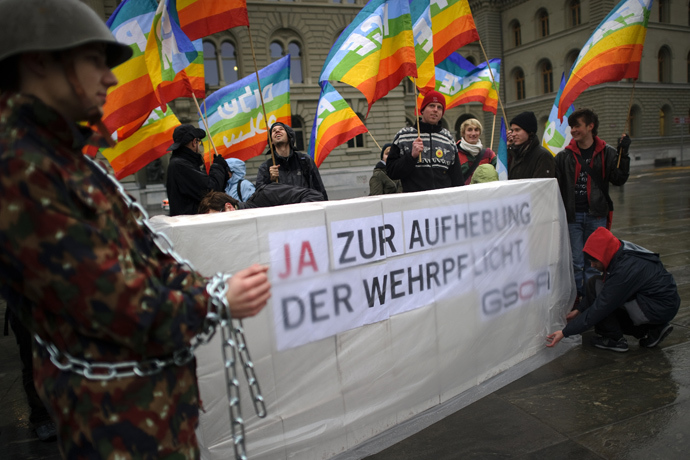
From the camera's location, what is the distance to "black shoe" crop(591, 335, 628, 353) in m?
3.81

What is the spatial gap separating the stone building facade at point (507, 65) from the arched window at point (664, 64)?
71mm

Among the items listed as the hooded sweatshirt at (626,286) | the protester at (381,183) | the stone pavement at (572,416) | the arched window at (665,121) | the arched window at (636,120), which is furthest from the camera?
the arched window at (665,121)

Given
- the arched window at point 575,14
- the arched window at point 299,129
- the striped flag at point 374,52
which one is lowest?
the striped flag at point 374,52

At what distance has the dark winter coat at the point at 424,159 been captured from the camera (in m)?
4.45

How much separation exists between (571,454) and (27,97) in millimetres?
2771

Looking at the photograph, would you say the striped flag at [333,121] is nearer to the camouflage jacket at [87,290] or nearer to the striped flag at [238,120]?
the striped flag at [238,120]

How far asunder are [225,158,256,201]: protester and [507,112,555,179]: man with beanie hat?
115 inches

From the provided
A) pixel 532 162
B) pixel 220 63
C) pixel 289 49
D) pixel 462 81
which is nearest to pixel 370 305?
pixel 532 162

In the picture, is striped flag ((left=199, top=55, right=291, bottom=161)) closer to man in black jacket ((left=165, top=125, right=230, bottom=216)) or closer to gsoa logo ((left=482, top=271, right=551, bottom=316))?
man in black jacket ((left=165, top=125, right=230, bottom=216))

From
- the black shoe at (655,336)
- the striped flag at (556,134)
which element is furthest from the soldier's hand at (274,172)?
the striped flag at (556,134)

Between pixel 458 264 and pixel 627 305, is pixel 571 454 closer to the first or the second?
pixel 458 264

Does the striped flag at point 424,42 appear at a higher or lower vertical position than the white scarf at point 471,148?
higher

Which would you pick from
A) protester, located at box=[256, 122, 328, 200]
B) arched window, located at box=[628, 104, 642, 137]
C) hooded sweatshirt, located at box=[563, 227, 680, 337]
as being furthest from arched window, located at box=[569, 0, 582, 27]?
hooded sweatshirt, located at box=[563, 227, 680, 337]

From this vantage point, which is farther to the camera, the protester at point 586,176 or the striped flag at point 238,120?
the striped flag at point 238,120
